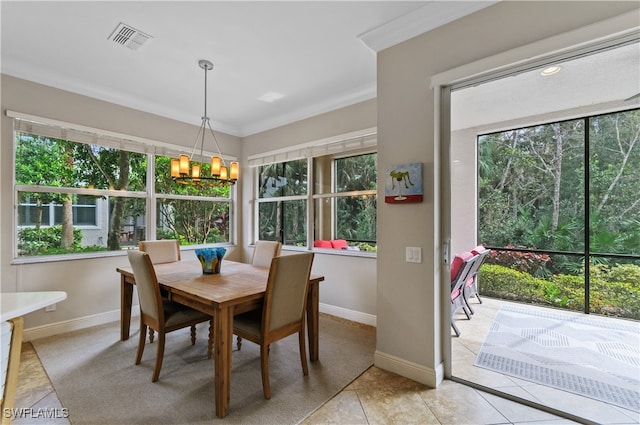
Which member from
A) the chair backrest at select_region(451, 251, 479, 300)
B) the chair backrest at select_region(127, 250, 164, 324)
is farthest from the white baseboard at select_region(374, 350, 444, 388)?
the chair backrest at select_region(127, 250, 164, 324)

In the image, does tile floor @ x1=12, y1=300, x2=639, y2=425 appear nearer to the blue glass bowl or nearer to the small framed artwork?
the blue glass bowl

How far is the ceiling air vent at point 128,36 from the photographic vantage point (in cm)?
234

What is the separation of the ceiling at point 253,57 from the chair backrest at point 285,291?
184 cm

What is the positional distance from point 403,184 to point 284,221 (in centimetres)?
256

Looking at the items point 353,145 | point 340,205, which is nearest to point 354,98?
point 353,145

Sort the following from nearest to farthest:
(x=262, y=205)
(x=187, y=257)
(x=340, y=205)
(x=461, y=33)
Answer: (x=461, y=33)
(x=340, y=205)
(x=187, y=257)
(x=262, y=205)

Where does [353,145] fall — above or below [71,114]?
below

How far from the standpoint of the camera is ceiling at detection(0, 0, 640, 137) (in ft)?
7.02

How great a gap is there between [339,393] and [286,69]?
2.94m

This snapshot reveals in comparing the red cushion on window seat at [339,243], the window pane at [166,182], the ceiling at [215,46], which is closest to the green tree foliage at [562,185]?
the red cushion on window seat at [339,243]

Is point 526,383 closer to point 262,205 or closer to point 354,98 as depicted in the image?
point 354,98

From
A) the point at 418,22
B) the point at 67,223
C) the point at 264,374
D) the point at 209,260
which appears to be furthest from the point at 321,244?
the point at 67,223

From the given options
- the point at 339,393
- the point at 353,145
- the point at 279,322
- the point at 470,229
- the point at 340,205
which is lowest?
the point at 339,393

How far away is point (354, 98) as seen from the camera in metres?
3.53
